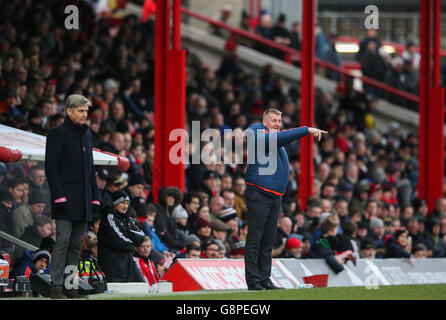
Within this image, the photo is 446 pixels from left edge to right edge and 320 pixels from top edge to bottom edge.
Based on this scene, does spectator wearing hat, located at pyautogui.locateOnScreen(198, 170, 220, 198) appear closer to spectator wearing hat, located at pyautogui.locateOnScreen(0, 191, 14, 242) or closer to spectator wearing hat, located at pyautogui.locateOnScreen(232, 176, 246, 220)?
spectator wearing hat, located at pyautogui.locateOnScreen(232, 176, 246, 220)

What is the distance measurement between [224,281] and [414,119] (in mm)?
15170

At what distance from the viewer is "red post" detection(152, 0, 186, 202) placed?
1547 centimetres

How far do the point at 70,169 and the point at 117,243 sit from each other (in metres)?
2.36

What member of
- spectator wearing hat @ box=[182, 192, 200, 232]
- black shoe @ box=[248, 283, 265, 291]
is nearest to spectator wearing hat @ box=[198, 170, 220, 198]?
→ spectator wearing hat @ box=[182, 192, 200, 232]

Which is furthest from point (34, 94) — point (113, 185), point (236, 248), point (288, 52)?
point (288, 52)

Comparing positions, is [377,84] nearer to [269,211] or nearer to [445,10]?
[445,10]

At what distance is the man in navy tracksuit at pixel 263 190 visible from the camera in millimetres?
9883

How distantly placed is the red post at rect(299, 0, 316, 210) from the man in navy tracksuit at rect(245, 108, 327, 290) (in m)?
7.70

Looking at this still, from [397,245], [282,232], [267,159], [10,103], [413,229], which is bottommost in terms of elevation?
[397,245]

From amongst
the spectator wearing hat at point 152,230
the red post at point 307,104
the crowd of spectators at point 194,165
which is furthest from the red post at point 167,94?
the red post at point 307,104

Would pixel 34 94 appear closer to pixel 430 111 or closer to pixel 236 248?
pixel 236 248

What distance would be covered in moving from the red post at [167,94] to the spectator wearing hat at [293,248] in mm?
2063

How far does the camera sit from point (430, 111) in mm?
20641

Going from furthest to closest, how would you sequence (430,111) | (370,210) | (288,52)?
(288,52) < (430,111) < (370,210)
